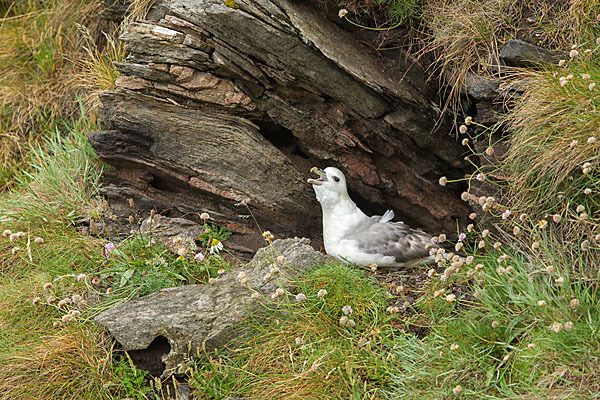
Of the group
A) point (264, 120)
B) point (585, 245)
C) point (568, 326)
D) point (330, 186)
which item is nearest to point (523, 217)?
point (585, 245)

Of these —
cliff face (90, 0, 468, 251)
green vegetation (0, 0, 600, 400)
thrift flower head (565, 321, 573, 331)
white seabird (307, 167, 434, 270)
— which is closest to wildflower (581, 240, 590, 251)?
green vegetation (0, 0, 600, 400)

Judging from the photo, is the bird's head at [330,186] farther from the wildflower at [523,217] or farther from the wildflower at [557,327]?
the wildflower at [557,327]

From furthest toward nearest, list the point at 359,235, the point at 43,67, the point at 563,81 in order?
the point at 43,67, the point at 359,235, the point at 563,81

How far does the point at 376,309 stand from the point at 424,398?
77cm

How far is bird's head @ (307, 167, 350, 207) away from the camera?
5266 millimetres

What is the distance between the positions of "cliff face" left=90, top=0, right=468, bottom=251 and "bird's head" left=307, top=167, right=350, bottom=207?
0.99ft

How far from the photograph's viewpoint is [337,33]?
5.25 metres

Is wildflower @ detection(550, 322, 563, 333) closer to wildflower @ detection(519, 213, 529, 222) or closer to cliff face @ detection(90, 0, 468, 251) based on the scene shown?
wildflower @ detection(519, 213, 529, 222)

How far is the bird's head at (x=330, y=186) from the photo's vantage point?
207 inches

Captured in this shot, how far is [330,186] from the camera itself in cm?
527

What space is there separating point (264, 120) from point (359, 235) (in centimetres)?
131

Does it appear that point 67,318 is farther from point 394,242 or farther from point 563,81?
point 563,81

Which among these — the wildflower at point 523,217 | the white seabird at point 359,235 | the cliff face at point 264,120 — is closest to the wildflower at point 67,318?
the cliff face at point 264,120

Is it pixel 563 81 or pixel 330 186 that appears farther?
pixel 330 186
